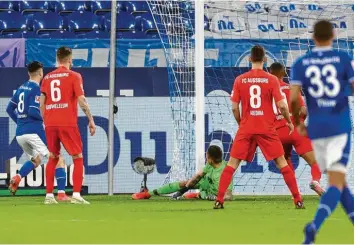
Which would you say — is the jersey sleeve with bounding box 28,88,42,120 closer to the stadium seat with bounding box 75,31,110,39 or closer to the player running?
the player running

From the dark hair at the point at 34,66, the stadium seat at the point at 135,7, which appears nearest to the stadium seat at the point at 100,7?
the stadium seat at the point at 135,7

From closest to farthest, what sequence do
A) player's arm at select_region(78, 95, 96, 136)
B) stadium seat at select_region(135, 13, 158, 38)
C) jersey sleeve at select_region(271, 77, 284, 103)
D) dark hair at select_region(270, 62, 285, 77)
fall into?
jersey sleeve at select_region(271, 77, 284, 103)
player's arm at select_region(78, 95, 96, 136)
dark hair at select_region(270, 62, 285, 77)
stadium seat at select_region(135, 13, 158, 38)

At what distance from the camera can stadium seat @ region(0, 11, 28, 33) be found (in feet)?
65.9

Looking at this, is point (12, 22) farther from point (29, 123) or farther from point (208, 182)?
point (208, 182)

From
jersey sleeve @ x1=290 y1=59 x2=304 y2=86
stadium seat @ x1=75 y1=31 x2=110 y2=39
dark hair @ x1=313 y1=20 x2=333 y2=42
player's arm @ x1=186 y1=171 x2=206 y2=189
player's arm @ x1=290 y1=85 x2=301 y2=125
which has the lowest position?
player's arm @ x1=186 y1=171 x2=206 y2=189

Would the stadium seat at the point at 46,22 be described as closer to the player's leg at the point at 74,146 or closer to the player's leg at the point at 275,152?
the player's leg at the point at 74,146

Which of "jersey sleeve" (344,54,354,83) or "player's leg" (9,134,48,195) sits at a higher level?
"jersey sleeve" (344,54,354,83)

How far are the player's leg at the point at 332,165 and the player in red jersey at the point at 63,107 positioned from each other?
18.1 ft

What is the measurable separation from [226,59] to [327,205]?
32.0 ft

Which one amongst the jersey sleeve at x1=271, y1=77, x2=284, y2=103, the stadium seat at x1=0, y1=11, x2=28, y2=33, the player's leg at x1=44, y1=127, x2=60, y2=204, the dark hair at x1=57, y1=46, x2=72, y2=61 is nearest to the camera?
the jersey sleeve at x1=271, y1=77, x2=284, y2=103

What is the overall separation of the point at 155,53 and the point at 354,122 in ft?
12.7

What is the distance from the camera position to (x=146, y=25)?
791 inches

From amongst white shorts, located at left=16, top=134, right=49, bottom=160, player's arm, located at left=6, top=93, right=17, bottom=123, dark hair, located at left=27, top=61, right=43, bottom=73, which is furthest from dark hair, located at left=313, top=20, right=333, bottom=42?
player's arm, located at left=6, top=93, right=17, bottom=123

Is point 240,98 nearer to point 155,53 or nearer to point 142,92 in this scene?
point 142,92
